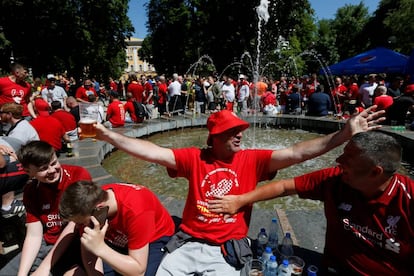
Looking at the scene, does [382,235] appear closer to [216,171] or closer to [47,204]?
[216,171]

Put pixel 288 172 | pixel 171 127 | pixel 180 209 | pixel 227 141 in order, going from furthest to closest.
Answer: pixel 171 127 < pixel 288 172 < pixel 180 209 < pixel 227 141

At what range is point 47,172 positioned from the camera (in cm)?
265

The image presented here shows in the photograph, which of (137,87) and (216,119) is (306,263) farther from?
(137,87)

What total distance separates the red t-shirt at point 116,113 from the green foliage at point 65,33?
14.9 m

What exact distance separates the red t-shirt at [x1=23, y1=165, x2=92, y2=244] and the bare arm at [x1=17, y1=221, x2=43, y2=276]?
0.24 ft

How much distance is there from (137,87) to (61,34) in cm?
1611

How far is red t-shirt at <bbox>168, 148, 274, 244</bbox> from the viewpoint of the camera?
266 centimetres

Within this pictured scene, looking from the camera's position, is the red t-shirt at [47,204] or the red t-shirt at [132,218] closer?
the red t-shirt at [132,218]

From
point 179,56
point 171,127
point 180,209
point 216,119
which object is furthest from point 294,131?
point 179,56

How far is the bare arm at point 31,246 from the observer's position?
8.27 feet

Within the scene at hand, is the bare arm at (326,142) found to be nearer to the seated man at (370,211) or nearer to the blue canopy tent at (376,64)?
the seated man at (370,211)

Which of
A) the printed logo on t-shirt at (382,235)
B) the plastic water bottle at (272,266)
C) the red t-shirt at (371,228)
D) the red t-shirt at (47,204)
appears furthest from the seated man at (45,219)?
the printed logo on t-shirt at (382,235)

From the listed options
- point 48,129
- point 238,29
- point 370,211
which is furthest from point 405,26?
point 370,211

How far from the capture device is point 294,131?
1102 centimetres
